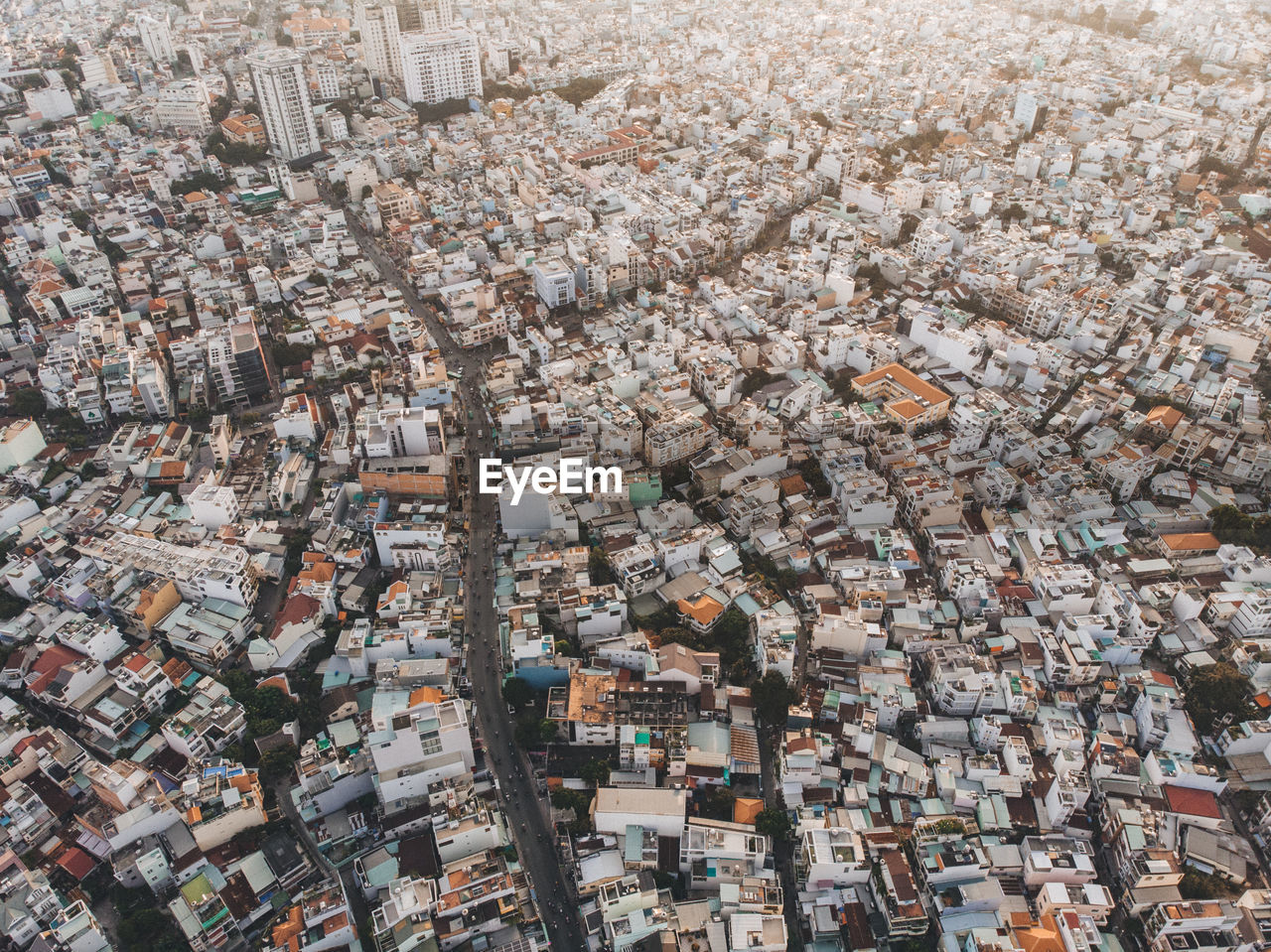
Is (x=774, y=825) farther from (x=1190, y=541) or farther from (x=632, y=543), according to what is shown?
(x=1190, y=541)

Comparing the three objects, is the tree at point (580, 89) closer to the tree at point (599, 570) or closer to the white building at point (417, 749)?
the tree at point (599, 570)

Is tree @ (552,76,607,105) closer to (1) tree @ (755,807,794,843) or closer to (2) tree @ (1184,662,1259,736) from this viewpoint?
(2) tree @ (1184,662,1259,736)

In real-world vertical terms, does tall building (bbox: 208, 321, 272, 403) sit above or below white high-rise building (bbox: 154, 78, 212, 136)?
below

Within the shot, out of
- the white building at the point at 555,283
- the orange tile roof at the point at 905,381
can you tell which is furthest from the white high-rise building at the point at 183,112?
the orange tile roof at the point at 905,381

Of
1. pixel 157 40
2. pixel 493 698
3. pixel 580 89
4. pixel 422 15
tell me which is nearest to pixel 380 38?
pixel 422 15

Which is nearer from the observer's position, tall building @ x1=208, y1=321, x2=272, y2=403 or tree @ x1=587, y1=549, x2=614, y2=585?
tree @ x1=587, y1=549, x2=614, y2=585

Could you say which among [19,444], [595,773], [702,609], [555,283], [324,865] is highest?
[555,283]

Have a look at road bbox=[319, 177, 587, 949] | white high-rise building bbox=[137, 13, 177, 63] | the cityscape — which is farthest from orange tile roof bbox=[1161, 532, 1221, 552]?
white high-rise building bbox=[137, 13, 177, 63]
